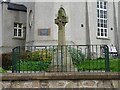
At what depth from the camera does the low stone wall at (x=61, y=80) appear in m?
9.40

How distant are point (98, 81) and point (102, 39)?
1881 centimetres

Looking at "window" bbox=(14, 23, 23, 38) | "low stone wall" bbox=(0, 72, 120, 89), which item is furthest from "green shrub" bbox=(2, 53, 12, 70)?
"window" bbox=(14, 23, 23, 38)

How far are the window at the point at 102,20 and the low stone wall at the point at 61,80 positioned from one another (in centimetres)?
1888

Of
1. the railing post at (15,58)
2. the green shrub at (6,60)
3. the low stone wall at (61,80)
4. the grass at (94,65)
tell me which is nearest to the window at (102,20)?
the green shrub at (6,60)

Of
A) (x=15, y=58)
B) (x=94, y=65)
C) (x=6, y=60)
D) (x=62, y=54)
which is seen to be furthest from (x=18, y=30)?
(x=15, y=58)

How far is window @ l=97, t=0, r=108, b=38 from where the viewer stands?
92.9ft

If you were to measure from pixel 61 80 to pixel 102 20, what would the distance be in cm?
1977

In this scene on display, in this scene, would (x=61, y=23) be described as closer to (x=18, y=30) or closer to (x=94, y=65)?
(x=94, y=65)

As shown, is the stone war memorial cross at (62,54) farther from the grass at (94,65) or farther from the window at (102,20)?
the window at (102,20)

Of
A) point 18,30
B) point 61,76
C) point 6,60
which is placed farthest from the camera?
point 18,30

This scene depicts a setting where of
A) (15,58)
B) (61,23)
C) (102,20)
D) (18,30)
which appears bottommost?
(15,58)

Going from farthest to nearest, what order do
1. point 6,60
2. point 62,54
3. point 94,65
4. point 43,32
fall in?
point 43,32
point 6,60
point 94,65
point 62,54

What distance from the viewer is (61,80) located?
9414mm

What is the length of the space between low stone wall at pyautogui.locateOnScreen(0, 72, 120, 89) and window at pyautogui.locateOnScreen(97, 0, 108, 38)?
18884 mm
